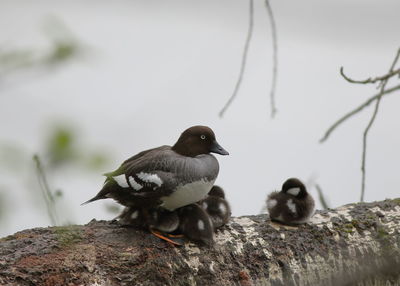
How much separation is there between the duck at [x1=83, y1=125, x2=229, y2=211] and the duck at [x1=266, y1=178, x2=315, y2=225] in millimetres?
606

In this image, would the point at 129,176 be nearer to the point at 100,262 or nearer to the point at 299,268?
the point at 100,262

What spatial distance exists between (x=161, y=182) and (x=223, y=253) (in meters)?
0.65

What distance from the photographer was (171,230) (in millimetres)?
4191

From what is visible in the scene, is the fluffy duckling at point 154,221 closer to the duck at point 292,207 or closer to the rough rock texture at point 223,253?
the rough rock texture at point 223,253

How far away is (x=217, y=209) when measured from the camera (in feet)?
14.8

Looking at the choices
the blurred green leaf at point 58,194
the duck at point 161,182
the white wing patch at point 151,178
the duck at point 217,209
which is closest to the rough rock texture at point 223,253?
the duck at point 217,209

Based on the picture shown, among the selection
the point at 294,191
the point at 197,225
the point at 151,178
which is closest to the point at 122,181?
the point at 151,178

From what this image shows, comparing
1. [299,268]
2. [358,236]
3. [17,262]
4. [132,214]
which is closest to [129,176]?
[132,214]

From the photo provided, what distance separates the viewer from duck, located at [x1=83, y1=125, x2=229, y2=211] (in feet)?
13.8

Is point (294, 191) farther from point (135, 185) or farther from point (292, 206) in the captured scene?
point (135, 185)

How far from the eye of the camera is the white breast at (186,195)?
421 cm

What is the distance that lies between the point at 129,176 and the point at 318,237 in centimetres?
148

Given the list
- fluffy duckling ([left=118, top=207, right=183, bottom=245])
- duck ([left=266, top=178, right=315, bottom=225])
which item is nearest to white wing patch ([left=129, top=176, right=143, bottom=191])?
fluffy duckling ([left=118, top=207, right=183, bottom=245])

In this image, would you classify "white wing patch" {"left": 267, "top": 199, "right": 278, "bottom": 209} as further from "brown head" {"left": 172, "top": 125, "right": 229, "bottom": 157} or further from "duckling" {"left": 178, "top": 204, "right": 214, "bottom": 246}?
"duckling" {"left": 178, "top": 204, "right": 214, "bottom": 246}
